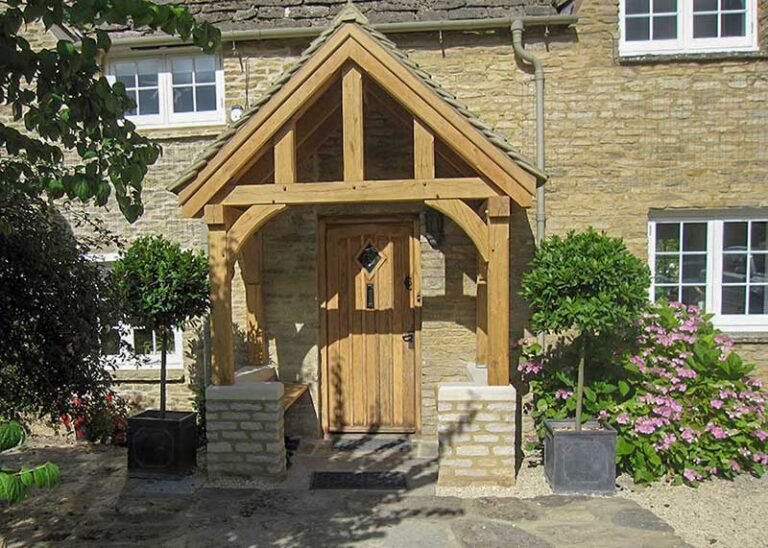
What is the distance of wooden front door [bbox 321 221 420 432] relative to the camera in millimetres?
7512

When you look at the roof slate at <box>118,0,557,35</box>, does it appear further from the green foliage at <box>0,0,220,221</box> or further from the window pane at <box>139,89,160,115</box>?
the green foliage at <box>0,0,220,221</box>

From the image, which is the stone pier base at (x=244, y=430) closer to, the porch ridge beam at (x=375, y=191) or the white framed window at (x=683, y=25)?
the porch ridge beam at (x=375, y=191)

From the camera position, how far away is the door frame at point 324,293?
740cm

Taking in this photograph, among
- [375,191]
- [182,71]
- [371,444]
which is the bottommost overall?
[371,444]

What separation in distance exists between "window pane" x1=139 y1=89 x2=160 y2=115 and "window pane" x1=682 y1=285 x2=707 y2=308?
7090mm

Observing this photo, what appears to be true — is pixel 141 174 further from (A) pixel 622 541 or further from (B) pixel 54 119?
(A) pixel 622 541

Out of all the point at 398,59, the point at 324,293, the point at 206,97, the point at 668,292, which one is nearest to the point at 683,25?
the point at 668,292

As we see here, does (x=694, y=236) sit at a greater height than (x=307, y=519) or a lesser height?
greater

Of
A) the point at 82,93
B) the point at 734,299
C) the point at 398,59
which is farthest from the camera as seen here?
the point at 734,299

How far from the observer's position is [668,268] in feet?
23.8

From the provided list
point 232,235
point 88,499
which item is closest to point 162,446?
point 88,499

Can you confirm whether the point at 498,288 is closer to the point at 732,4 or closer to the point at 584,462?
the point at 584,462

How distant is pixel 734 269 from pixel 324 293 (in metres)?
5.02

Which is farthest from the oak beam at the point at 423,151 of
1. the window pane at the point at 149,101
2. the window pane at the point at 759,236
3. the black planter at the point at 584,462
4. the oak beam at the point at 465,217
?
the window pane at the point at 759,236
